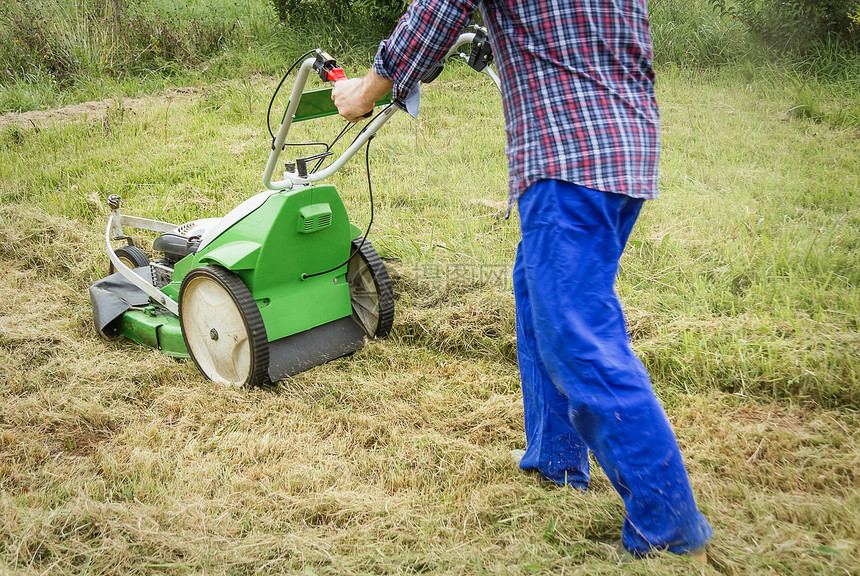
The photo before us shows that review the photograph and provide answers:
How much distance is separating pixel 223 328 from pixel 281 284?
10.6 inches

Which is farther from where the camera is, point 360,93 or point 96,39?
point 96,39

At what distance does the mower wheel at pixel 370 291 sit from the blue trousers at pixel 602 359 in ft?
4.52

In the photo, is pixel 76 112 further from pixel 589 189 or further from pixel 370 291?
pixel 589 189

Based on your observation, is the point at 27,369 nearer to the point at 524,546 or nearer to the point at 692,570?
the point at 524,546

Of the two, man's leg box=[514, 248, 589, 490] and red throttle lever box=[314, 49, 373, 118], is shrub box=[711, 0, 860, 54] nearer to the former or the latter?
red throttle lever box=[314, 49, 373, 118]

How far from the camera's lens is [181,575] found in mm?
1773

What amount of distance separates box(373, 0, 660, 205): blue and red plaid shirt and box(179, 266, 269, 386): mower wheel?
1.33 metres

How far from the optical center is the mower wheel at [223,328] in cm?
264

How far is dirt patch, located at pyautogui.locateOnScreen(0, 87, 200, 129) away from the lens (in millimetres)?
5902

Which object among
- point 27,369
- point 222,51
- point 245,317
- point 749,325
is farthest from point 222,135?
point 749,325

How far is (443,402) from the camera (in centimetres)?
264

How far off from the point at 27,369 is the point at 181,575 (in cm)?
162

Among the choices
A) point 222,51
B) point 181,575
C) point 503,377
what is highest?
point 222,51

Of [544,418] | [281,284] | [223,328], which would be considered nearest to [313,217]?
[281,284]
